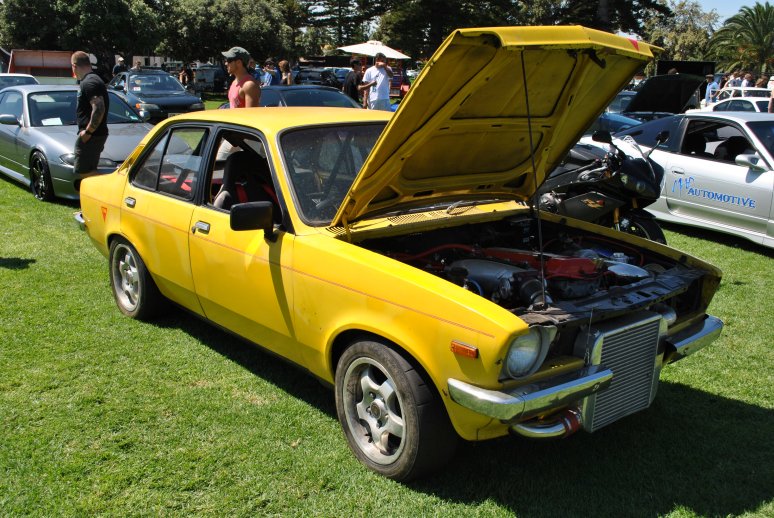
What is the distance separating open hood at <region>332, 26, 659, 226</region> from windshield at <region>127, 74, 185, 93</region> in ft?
58.2

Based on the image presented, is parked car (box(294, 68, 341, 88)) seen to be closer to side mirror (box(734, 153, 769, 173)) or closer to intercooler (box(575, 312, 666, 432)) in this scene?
side mirror (box(734, 153, 769, 173))

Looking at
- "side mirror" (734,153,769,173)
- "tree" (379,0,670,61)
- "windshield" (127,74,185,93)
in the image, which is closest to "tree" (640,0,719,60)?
"tree" (379,0,670,61)

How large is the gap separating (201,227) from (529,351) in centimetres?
220

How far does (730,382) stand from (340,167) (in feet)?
9.25

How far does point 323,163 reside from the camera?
404 cm

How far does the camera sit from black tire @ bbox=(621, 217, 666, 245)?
6691 millimetres

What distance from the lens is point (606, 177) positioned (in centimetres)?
675

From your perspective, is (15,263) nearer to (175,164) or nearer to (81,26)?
(175,164)

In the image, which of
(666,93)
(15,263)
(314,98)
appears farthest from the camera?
(314,98)

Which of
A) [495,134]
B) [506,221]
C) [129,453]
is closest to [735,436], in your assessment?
[506,221]

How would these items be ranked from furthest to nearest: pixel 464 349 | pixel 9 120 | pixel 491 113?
pixel 9 120
pixel 491 113
pixel 464 349

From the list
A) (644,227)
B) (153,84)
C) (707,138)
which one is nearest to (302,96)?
(707,138)

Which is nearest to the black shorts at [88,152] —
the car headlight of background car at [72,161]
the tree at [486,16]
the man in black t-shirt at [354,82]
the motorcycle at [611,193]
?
the car headlight of background car at [72,161]

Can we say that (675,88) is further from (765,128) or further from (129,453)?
(129,453)
